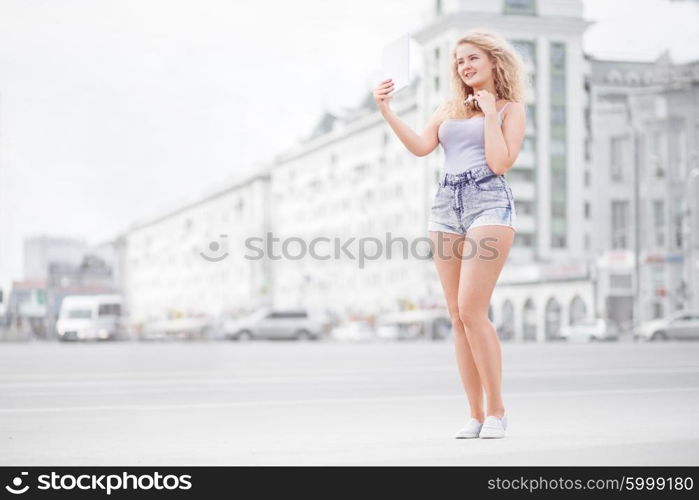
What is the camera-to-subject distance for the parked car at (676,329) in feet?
170

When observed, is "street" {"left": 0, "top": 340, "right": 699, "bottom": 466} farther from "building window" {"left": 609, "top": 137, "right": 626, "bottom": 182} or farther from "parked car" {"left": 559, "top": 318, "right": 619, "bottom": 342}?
"building window" {"left": 609, "top": 137, "right": 626, "bottom": 182}

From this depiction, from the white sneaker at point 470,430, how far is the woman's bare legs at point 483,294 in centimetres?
8

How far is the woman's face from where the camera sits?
584 centimetres

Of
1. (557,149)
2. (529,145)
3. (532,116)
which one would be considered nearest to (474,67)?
(529,145)

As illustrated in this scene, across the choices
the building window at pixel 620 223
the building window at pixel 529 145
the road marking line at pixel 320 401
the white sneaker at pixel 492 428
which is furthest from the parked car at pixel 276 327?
the white sneaker at pixel 492 428

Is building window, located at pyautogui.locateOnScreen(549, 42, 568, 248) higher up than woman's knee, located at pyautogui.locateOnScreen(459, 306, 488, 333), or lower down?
higher up

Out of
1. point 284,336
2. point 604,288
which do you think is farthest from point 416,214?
point 284,336

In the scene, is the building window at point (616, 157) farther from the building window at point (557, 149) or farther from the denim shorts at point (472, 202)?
the denim shorts at point (472, 202)

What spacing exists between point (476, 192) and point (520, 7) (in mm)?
86929

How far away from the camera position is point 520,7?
9025 cm

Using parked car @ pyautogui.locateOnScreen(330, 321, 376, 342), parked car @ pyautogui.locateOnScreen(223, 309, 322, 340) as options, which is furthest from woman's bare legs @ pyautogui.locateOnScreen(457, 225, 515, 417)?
parked car @ pyautogui.locateOnScreen(330, 321, 376, 342)

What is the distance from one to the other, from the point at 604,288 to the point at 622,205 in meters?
8.14
